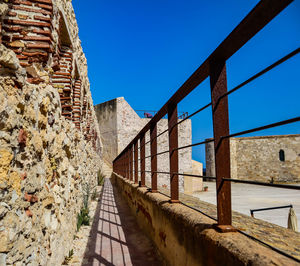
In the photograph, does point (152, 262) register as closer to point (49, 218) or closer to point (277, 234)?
point (49, 218)

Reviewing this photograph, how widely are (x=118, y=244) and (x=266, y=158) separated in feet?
81.5

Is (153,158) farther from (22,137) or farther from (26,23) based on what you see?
(26,23)

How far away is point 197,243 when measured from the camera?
4.44ft

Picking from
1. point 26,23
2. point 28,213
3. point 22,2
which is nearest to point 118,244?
point 28,213

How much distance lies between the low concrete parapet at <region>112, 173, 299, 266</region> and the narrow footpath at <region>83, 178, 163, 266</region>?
→ 0.66ft

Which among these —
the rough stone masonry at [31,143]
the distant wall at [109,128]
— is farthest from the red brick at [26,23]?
the distant wall at [109,128]

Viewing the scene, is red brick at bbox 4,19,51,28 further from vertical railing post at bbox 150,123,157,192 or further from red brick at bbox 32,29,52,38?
vertical railing post at bbox 150,123,157,192

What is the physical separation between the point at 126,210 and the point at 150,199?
2.28 m

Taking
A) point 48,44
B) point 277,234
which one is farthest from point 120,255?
point 48,44

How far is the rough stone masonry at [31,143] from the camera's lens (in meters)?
1.18

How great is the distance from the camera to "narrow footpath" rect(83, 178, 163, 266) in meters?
2.40

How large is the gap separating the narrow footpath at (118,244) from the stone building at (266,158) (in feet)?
69.8

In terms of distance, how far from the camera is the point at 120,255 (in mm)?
2529

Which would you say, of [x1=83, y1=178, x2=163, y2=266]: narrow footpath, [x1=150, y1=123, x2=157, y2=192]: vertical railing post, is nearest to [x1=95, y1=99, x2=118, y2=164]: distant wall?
[x1=83, y1=178, x2=163, y2=266]: narrow footpath
